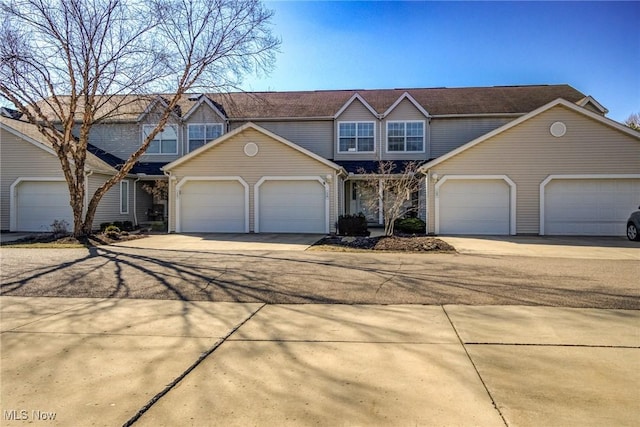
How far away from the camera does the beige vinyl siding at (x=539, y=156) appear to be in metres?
16.3

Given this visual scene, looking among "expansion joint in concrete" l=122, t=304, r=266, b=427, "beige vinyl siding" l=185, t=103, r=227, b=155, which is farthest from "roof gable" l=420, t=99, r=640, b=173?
"expansion joint in concrete" l=122, t=304, r=266, b=427

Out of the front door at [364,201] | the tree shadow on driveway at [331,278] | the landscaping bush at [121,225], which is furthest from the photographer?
the front door at [364,201]

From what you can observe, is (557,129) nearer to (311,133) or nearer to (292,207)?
(292,207)

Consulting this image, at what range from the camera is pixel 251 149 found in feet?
60.1

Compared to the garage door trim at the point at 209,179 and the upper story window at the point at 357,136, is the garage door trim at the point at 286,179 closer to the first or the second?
the garage door trim at the point at 209,179

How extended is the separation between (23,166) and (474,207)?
20692 millimetres

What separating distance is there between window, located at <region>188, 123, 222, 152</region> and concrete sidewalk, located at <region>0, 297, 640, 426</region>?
710 inches

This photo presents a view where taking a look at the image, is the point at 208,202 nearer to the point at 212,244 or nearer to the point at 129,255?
the point at 212,244

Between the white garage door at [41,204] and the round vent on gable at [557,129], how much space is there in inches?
852

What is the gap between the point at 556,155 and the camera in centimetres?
1662

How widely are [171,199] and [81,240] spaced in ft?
15.6

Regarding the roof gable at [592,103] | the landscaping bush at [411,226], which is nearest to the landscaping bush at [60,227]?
the landscaping bush at [411,226]

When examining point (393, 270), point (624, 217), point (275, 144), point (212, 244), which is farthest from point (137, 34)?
point (624, 217)

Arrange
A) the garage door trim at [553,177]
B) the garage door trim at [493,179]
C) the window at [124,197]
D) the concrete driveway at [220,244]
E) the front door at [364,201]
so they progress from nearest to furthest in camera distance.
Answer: the concrete driveway at [220,244], the garage door trim at [553,177], the garage door trim at [493,179], the window at [124,197], the front door at [364,201]
